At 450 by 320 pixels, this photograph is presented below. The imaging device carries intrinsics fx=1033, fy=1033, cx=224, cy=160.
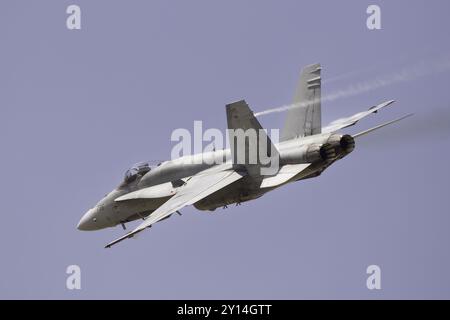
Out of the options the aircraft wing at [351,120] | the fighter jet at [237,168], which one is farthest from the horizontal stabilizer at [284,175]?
the aircraft wing at [351,120]

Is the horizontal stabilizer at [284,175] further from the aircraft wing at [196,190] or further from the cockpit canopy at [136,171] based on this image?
the cockpit canopy at [136,171]

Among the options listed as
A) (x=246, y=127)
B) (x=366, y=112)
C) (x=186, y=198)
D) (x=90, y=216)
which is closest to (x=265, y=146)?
(x=246, y=127)

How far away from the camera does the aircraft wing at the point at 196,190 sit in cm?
2811

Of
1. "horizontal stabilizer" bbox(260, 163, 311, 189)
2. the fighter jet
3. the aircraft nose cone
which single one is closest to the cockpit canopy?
the fighter jet

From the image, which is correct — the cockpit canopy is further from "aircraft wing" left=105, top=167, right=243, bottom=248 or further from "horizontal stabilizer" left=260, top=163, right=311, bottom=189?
"horizontal stabilizer" left=260, top=163, right=311, bottom=189

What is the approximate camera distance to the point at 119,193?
32.5 metres

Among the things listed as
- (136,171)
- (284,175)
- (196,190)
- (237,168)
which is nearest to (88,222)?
(136,171)

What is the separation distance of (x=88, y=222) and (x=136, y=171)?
242cm

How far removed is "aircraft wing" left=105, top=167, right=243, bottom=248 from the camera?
28.1 m

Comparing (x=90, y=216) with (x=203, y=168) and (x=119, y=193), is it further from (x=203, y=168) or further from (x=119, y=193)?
(x=203, y=168)

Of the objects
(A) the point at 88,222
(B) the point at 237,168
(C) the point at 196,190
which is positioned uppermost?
(B) the point at 237,168

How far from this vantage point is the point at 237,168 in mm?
28875

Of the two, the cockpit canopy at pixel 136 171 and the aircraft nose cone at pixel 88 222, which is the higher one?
the cockpit canopy at pixel 136 171

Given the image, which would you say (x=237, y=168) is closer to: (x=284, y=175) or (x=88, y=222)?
(x=284, y=175)
